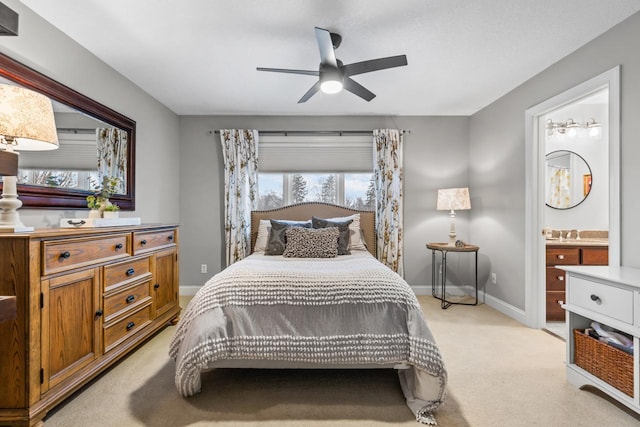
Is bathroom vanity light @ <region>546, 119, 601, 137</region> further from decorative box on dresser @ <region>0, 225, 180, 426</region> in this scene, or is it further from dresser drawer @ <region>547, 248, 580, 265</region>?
decorative box on dresser @ <region>0, 225, 180, 426</region>

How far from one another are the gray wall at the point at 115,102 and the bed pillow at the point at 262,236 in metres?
1.25

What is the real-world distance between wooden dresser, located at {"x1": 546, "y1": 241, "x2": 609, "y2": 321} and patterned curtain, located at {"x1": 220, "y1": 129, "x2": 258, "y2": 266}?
3.51 meters

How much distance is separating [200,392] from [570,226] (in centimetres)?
448

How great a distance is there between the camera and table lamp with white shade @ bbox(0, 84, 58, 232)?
1.63 metres

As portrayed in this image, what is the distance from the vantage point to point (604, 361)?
1.96 m

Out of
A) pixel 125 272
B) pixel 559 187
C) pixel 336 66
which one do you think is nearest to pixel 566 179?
pixel 559 187

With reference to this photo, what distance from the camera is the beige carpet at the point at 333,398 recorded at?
5.88 feet

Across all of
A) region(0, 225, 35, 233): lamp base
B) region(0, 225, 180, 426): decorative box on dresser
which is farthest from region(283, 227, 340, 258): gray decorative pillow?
region(0, 225, 35, 233): lamp base

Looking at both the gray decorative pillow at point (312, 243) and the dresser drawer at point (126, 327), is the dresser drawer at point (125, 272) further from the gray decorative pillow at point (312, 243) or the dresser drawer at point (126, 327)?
the gray decorative pillow at point (312, 243)

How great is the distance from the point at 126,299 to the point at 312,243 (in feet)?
5.50

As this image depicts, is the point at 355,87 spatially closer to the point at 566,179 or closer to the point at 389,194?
the point at 389,194

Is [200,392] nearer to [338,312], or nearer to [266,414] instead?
[266,414]

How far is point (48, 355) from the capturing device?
1.74 meters

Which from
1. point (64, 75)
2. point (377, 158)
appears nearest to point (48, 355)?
point (64, 75)
